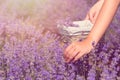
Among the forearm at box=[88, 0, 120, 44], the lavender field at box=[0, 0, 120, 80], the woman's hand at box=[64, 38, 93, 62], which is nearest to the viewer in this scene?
the woman's hand at box=[64, 38, 93, 62]

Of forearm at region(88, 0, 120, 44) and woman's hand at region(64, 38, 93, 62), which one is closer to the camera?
woman's hand at region(64, 38, 93, 62)

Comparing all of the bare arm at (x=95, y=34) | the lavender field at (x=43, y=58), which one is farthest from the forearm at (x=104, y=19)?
the lavender field at (x=43, y=58)

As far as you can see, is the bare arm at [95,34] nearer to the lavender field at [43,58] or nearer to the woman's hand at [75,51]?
the woman's hand at [75,51]

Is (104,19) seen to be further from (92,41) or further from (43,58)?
(43,58)

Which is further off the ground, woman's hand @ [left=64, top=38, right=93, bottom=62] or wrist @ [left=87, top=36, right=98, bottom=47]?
wrist @ [left=87, top=36, right=98, bottom=47]

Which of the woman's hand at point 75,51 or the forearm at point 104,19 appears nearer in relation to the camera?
the woman's hand at point 75,51

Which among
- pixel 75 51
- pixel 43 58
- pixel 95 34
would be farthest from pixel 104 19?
pixel 43 58

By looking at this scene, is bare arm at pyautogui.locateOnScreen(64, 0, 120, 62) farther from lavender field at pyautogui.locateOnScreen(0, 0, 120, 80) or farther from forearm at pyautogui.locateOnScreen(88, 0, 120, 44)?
lavender field at pyautogui.locateOnScreen(0, 0, 120, 80)

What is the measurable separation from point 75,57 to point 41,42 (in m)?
1.08

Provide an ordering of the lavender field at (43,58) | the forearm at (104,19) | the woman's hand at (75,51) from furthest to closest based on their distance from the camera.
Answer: the lavender field at (43,58), the forearm at (104,19), the woman's hand at (75,51)

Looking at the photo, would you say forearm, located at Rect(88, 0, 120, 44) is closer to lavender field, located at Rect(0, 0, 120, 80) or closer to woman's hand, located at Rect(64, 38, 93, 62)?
woman's hand, located at Rect(64, 38, 93, 62)

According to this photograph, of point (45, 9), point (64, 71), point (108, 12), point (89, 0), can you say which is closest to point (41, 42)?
point (64, 71)

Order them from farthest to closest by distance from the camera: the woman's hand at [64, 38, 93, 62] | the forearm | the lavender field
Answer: the lavender field
the forearm
the woman's hand at [64, 38, 93, 62]

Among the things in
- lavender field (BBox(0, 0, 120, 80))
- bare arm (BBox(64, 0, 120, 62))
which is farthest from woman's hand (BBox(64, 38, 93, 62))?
lavender field (BBox(0, 0, 120, 80))
